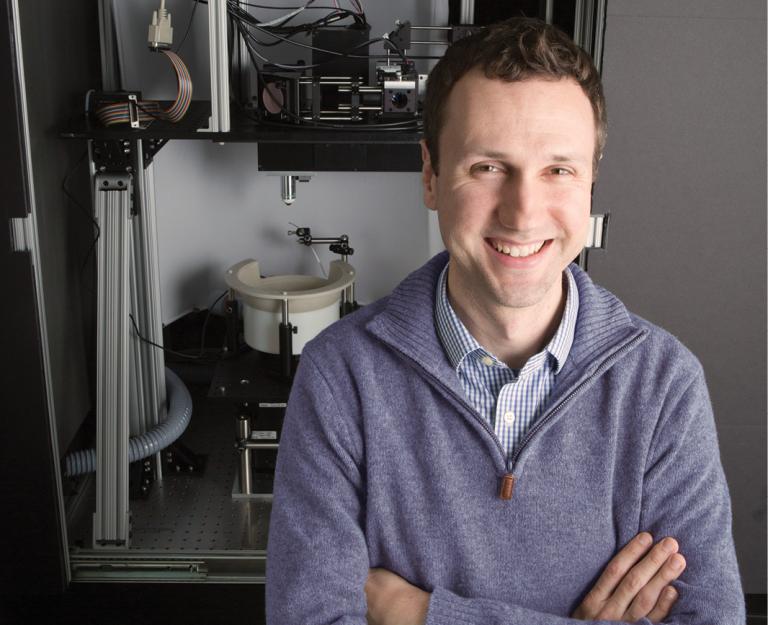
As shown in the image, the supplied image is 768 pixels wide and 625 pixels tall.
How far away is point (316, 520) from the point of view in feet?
3.80

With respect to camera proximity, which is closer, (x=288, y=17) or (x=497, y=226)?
(x=497, y=226)

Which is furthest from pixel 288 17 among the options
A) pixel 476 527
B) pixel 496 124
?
pixel 476 527

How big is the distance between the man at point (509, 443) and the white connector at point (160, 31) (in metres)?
1.03

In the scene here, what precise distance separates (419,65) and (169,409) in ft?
4.06

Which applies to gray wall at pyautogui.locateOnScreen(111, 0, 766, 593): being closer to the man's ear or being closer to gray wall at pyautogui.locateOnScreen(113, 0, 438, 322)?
the man's ear

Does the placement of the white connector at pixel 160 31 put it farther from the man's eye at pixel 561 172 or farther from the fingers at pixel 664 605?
the fingers at pixel 664 605

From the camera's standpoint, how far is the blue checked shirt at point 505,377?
A: 121 centimetres

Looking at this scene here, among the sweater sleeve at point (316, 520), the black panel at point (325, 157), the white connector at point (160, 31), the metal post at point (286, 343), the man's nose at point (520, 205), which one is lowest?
the metal post at point (286, 343)

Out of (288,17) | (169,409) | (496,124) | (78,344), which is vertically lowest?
(169,409)

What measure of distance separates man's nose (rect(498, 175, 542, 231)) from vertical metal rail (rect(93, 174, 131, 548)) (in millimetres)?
1195

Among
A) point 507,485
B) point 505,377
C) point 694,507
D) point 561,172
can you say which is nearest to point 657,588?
point 694,507

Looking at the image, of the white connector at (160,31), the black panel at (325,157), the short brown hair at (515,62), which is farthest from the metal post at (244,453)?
the short brown hair at (515,62)

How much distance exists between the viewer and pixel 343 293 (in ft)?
8.39

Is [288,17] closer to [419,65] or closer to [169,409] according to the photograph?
[419,65]
